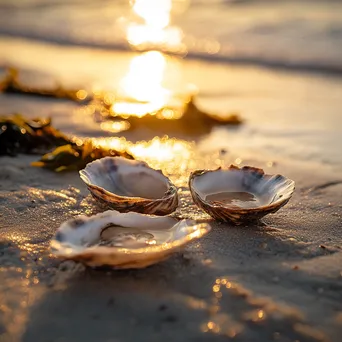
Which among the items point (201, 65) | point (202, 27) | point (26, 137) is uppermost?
point (202, 27)

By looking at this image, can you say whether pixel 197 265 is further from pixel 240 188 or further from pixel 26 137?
pixel 26 137

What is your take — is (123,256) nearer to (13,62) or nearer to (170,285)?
(170,285)

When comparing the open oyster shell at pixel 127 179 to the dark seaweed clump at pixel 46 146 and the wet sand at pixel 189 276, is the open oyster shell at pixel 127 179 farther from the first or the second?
the dark seaweed clump at pixel 46 146

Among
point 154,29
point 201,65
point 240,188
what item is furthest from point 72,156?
point 154,29

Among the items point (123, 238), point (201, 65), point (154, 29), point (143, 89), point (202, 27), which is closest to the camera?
Result: point (123, 238)

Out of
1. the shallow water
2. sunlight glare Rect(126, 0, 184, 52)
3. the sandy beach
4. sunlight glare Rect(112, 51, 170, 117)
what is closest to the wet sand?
the sandy beach

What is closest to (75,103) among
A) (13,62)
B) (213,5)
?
(13,62)

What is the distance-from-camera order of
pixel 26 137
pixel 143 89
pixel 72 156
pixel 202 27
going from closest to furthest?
pixel 72 156 < pixel 26 137 < pixel 143 89 < pixel 202 27
